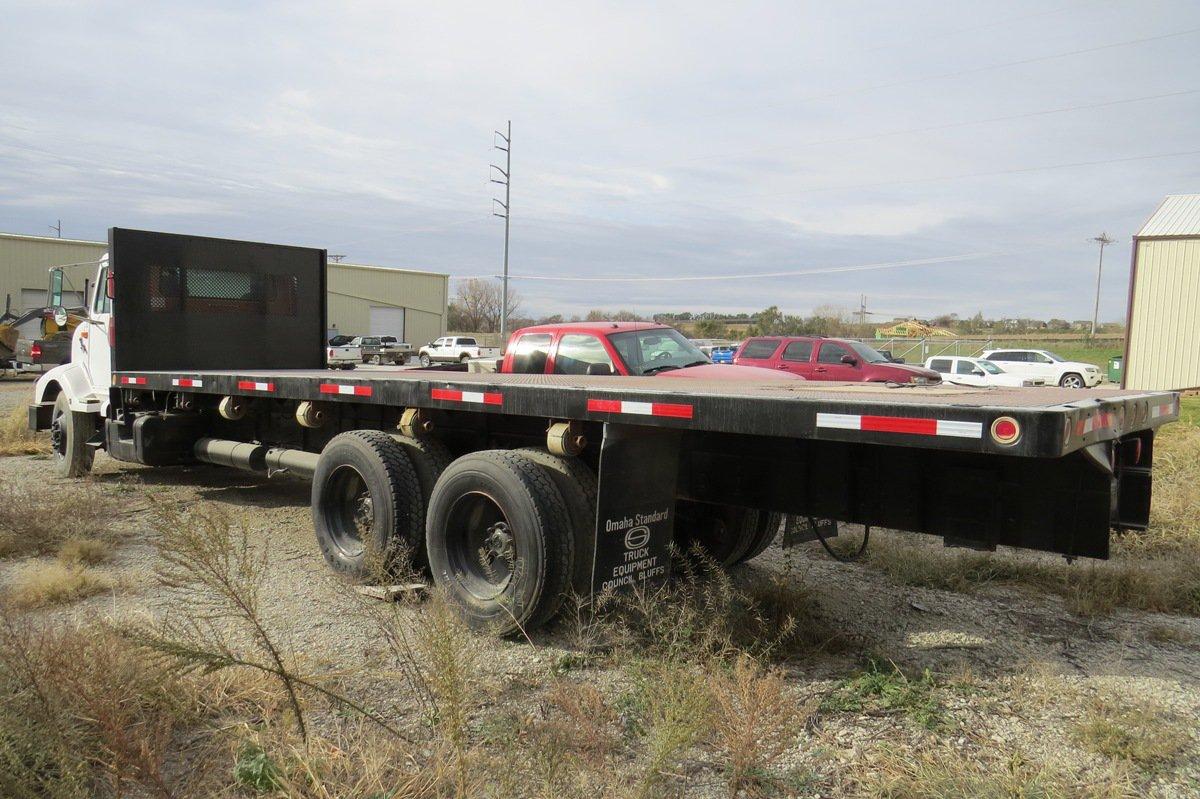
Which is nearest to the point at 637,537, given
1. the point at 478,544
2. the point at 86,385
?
the point at 478,544

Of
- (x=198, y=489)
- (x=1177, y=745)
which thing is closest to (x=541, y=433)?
(x=1177, y=745)

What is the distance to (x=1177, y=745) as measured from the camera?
3266 mm

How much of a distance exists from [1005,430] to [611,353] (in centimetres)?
602

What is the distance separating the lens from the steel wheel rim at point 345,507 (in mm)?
5762

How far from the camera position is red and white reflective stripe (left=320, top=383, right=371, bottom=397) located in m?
5.52

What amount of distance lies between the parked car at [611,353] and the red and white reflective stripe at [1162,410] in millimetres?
4147

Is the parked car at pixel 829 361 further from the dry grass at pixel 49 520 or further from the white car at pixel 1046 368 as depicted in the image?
the white car at pixel 1046 368

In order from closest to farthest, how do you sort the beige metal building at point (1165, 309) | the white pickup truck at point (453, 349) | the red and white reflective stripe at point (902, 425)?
1. the red and white reflective stripe at point (902, 425)
2. the beige metal building at point (1165, 309)
3. the white pickup truck at point (453, 349)

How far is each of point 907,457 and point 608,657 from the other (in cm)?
169

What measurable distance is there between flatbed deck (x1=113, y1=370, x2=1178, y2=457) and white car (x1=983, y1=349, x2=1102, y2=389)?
2854 cm

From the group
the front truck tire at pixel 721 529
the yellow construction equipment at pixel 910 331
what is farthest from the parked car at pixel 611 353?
the yellow construction equipment at pixel 910 331

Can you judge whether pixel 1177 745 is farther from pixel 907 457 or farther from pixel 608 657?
pixel 608 657

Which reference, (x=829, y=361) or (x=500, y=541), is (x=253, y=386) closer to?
(x=500, y=541)

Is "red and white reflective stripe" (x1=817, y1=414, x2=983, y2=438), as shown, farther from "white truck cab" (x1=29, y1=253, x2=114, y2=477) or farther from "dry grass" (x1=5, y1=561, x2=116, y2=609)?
"white truck cab" (x1=29, y1=253, x2=114, y2=477)
